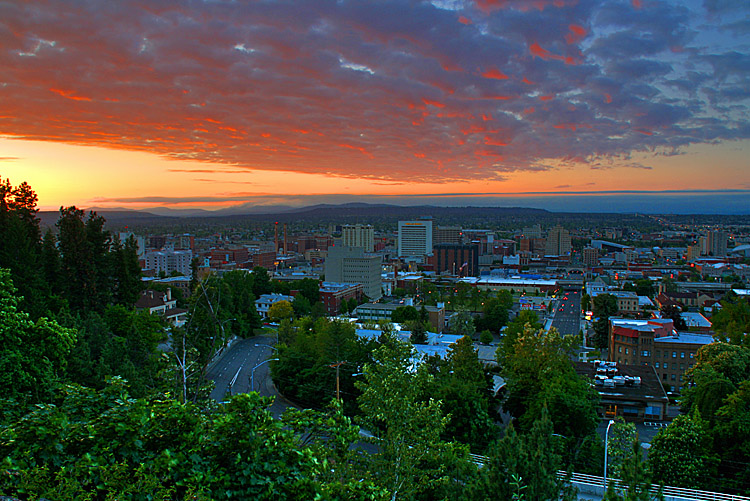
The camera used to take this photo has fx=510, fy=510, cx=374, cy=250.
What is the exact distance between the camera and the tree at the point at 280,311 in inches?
1483

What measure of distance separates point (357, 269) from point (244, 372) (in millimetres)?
36475

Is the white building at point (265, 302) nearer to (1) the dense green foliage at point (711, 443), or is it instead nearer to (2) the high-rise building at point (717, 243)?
(1) the dense green foliage at point (711, 443)

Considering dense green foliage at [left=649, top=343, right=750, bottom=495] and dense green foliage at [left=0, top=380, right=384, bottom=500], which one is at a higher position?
dense green foliage at [left=0, top=380, right=384, bottom=500]

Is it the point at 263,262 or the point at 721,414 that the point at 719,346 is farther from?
the point at 263,262

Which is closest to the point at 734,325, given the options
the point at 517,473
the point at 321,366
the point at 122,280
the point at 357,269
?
the point at 321,366

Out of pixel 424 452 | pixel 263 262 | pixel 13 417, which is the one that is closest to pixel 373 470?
pixel 424 452

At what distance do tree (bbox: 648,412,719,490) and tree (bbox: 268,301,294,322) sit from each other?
2815 centimetres

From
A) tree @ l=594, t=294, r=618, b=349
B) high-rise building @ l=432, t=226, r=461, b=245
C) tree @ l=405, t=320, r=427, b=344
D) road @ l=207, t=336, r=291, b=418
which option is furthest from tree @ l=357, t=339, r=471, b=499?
high-rise building @ l=432, t=226, r=461, b=245

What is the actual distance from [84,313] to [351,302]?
2979cm

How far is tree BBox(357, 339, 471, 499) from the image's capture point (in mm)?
7352

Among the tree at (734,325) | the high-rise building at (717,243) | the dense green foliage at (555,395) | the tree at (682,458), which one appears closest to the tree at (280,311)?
the dense green foliage at (555,395)

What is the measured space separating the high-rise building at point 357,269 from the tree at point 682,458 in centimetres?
4560

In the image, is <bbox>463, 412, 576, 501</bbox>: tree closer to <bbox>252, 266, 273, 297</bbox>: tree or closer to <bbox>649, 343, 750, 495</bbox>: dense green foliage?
<bbox>649, 343, 750, 495</bbox>: dense green foliage

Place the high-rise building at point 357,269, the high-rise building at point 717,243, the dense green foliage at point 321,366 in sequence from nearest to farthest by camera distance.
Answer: the dense green foliage at point 321,366 → the high-rise building at point 357,269 → the high-rise building at point 717,243
